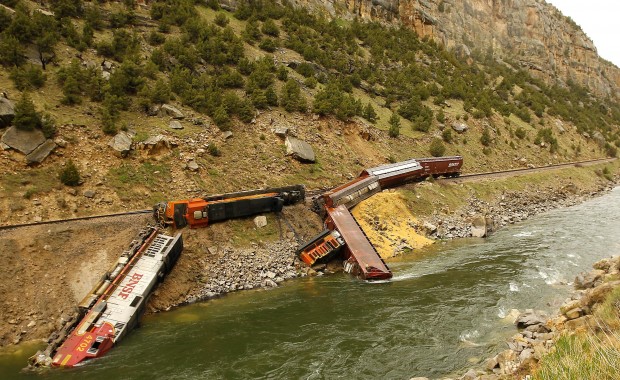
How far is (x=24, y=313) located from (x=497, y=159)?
168ft

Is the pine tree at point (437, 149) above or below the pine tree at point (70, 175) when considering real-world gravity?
above

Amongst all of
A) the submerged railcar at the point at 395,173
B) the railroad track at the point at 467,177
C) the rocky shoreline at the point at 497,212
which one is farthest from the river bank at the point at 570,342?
the railroad track at the point at 467,177

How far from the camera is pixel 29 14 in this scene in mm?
33750

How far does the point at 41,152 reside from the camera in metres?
24.2

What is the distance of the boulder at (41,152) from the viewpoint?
77.3 ft

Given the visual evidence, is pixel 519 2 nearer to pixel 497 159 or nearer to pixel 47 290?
pixel 497 159

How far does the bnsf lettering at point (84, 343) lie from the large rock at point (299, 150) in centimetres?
2177

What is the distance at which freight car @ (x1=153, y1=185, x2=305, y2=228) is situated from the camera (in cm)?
2355

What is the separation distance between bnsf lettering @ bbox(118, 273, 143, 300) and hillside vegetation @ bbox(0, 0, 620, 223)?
283 inches

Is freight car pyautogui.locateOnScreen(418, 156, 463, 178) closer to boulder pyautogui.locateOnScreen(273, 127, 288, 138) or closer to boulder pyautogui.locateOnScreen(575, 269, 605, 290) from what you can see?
boulder pyautogui.locateOnScreen(273, 127, 288, 138)

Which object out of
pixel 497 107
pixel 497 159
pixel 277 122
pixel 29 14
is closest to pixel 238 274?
pixel 277 122

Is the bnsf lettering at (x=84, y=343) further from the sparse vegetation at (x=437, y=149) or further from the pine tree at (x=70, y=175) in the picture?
the sparse vegetation at (x=437, y=149)

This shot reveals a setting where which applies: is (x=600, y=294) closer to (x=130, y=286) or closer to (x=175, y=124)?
(x=130, y=286)

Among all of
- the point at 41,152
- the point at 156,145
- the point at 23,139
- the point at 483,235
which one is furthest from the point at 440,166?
the point at 23,139
